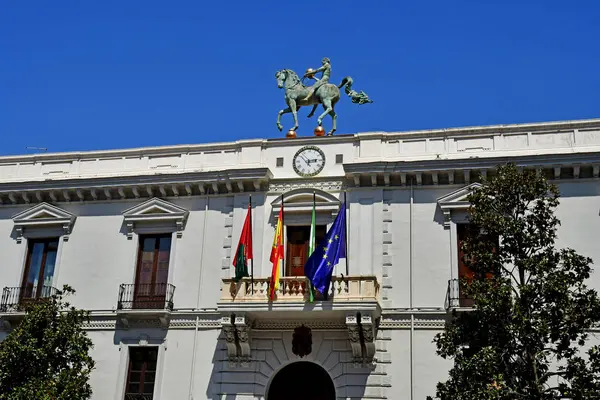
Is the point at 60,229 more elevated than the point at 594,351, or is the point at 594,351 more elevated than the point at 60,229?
the point at 60,229

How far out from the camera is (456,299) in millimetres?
23125

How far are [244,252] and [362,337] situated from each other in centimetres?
453

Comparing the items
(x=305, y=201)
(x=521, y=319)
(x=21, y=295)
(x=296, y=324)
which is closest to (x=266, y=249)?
(x=305, y=201)

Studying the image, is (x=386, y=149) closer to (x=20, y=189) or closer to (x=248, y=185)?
(x=248, y=185)

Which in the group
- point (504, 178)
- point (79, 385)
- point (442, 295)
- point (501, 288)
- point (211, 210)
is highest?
point (211, 210)

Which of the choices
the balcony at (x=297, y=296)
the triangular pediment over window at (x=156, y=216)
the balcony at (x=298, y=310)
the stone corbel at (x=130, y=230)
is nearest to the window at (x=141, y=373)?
the balcony at (x=298, y=310)

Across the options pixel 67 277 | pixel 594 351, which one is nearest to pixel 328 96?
pixel 67 277

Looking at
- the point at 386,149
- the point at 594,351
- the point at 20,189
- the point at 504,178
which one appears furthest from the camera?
the point at 20,189

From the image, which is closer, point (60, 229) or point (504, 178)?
point (504, 178)

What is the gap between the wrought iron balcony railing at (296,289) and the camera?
903 inches

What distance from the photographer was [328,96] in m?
27.5

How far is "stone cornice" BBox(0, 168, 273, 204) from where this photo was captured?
86.3 ft

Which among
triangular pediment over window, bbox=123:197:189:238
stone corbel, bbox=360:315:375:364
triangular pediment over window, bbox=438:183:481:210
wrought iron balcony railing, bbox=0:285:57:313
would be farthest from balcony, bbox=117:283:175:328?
triangular pediment over window, bbox=438:183:481:210

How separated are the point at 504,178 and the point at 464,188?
5.08 m
